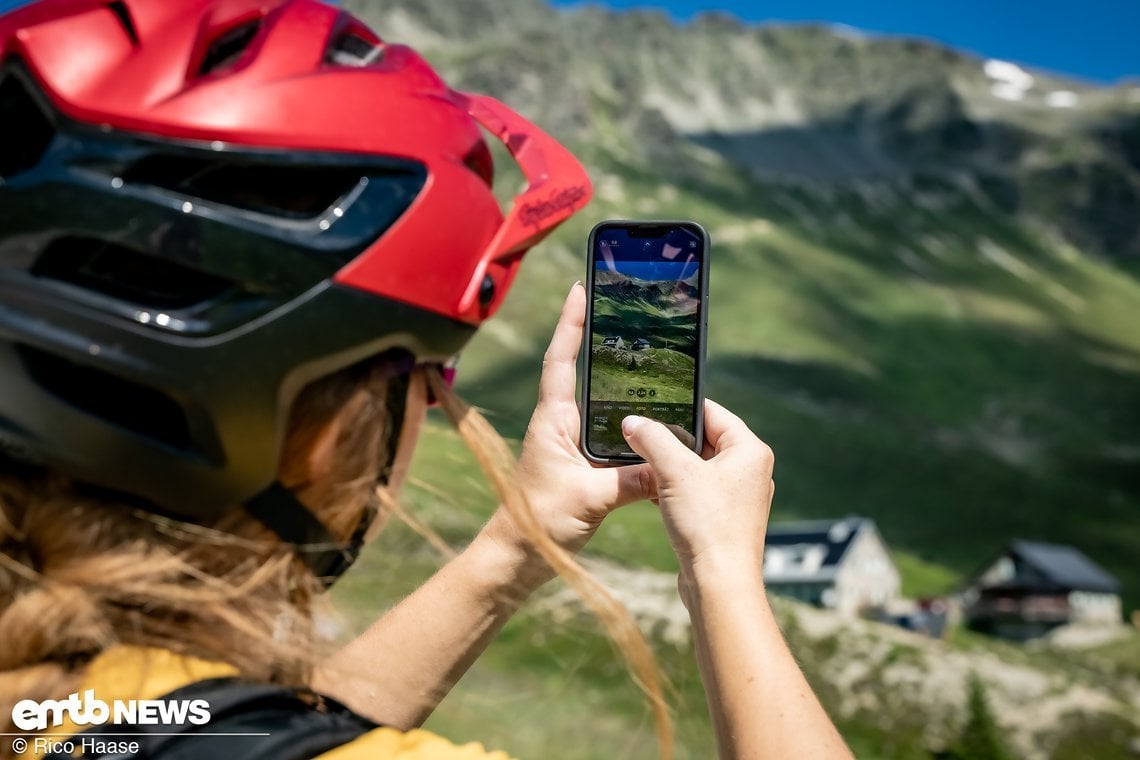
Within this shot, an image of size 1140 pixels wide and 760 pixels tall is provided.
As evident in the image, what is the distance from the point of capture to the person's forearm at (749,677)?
201 cm

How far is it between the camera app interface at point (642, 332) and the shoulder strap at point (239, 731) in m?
1.07

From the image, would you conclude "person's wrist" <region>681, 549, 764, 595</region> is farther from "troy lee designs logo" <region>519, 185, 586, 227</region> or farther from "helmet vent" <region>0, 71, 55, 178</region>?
"helmet vent" <region>0, 71, 55, 178</region>

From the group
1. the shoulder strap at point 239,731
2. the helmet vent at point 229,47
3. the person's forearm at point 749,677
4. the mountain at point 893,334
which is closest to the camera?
the shoulder strap at point 239,731

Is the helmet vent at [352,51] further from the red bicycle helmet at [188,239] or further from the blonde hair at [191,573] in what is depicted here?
the blonde hair at [191,573]

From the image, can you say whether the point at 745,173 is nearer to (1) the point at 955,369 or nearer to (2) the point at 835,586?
(1) the point at 955,369

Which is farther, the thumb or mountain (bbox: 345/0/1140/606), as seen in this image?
mountain (bbox: 345/0/1140/606)

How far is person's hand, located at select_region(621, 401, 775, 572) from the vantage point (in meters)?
2.27

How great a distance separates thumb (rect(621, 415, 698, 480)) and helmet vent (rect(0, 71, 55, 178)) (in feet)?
4.59

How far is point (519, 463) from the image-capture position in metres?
2.85

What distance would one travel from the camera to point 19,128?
2266 millimetres

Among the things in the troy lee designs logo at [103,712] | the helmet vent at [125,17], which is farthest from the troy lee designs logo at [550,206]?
the troy lee designs logo at [103,712]

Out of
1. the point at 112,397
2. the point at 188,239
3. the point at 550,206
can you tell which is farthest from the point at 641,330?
the point at 112,397

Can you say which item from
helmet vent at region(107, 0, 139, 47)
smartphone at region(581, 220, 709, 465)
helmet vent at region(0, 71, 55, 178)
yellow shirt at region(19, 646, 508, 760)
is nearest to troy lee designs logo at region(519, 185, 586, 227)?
smartphone at region(581, 220, 709, 465)

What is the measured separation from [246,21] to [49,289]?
0.75 meters
